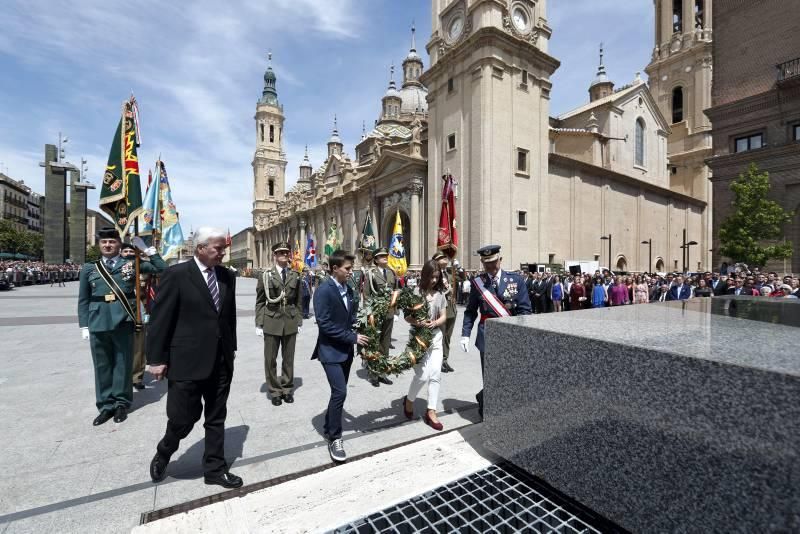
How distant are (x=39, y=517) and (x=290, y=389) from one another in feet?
9.33

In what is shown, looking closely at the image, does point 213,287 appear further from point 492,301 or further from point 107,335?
point 492,301

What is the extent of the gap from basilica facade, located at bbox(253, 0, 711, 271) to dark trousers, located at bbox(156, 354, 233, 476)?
71.4 ft

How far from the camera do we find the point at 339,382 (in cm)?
384

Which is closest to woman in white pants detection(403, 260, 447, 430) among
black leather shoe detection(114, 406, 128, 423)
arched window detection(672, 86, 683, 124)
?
black leather shoe detection(114, 406, 128, 423)

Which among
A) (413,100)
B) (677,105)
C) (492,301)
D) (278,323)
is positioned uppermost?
(413,100)

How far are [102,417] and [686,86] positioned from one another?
57.2 meters

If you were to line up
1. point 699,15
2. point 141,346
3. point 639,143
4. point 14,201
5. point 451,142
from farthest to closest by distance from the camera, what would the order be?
point 14,201 → point 699,15 → point 639,143 → point 451,142 → point 141,346

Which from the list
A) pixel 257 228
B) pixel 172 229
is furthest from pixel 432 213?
pixel 257 228

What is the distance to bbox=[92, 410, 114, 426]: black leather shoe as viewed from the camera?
4477 mm

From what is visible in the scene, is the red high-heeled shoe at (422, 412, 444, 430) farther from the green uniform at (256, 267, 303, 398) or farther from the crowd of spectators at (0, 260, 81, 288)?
the crowd of spectators at (0, 260, 81, 288)

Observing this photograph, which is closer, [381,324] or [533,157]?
[381,324]

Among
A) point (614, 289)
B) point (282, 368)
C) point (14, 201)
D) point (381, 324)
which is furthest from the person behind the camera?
point (14, 201)

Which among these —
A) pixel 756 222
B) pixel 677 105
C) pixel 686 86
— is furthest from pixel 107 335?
pixel 677 105

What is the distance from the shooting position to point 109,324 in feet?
15.8
